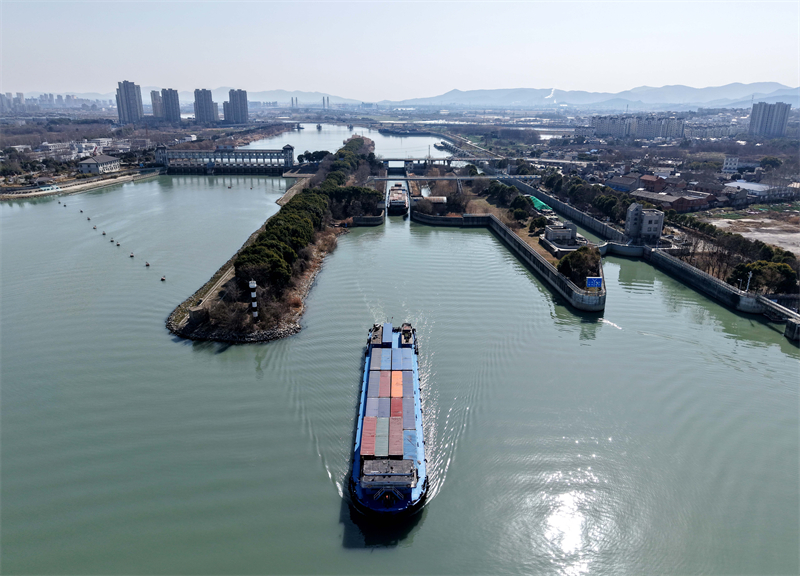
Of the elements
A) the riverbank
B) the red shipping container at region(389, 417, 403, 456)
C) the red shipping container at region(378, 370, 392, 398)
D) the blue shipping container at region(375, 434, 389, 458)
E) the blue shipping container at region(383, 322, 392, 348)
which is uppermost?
the riverbank

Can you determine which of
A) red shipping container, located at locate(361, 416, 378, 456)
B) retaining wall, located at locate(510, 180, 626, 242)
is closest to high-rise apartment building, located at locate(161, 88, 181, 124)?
retaining wall, located at locate(510, 180, 626, 242)

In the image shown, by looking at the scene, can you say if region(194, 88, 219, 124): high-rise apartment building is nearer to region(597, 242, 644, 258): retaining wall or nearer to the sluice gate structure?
the sluice gate structure

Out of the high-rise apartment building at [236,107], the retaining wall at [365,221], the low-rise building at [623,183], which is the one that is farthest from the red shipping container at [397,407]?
the high-rise apartment building at [236,107]

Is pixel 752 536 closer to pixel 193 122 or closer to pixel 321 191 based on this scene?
pixel 321 191

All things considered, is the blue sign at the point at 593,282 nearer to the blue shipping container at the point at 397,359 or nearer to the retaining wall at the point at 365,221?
the blue shipping container at the point at 397,359

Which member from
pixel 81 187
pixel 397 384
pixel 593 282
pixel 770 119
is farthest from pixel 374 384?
pixel 770 119

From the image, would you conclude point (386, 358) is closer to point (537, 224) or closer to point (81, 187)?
point (537, 224)

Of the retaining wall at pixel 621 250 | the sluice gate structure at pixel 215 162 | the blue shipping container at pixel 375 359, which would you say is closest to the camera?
the blue shipping container at pixel 375 359
